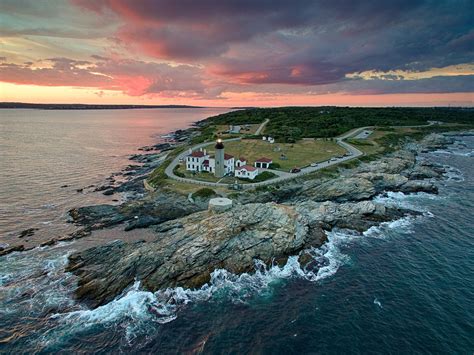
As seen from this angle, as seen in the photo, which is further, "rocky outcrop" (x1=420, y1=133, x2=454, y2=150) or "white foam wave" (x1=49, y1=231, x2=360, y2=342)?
"rocky outcrop" (x1=420, y1=133, x2=454, y2=150)

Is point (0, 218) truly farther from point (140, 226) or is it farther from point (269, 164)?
point (269, 164)

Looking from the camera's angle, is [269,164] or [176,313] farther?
[269,164]

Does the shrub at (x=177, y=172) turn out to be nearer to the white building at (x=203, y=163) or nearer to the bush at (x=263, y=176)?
the white building at (x=203, y=163)

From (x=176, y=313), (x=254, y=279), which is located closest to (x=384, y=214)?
(x=254, y=279)

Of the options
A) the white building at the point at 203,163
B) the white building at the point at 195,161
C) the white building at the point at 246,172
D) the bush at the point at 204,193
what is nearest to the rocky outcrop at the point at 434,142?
the white building at the point at 246,172

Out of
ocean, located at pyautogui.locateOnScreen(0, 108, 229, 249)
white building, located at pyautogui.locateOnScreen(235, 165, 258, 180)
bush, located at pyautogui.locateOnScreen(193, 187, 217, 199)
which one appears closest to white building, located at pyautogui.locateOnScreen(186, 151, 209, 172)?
white building, located at pyautogui.locateOnScreen(235, 165, 258, 180)

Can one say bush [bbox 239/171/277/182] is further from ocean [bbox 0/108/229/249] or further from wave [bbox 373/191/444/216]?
ocean [bbox 0/108/229/249]
